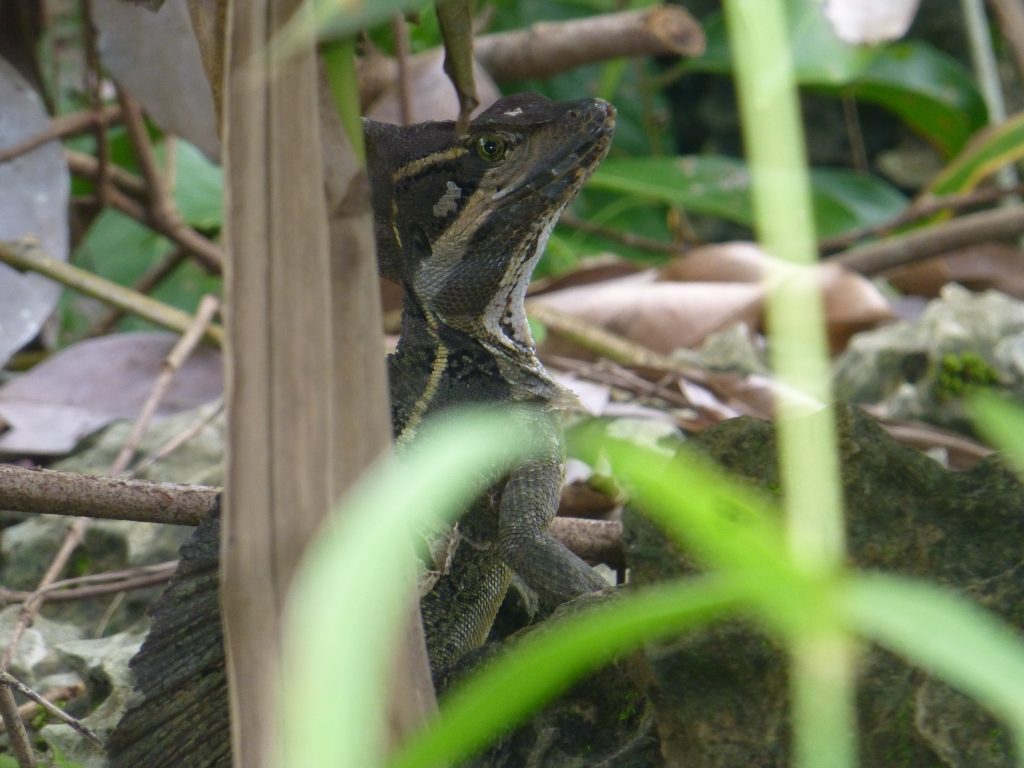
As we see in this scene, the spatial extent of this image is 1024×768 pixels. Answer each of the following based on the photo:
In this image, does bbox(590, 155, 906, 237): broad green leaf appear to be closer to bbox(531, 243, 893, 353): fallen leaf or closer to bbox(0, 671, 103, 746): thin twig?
bbox(531, 243, 893, 353): fallen leaf

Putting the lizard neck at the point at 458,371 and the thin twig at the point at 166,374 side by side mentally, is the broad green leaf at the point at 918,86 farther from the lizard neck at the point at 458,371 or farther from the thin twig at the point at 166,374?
the lizard neck at the point at 458,371

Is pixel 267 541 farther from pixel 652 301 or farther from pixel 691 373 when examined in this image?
pixel 652 301

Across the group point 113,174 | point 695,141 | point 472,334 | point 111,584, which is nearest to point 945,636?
point 472,334

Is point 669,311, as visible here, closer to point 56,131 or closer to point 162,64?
point 162,64

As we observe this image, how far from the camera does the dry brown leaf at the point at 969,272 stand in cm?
569

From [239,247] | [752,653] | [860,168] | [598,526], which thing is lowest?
[860,168]

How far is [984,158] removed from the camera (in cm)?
615

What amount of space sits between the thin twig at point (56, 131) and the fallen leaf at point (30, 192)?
5 centimetres

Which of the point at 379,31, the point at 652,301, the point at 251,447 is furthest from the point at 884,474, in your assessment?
the point at 379,31

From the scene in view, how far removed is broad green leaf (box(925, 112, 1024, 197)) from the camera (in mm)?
6031

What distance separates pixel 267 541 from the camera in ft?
3.64

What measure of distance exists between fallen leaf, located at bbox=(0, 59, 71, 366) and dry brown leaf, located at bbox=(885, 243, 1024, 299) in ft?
11.4

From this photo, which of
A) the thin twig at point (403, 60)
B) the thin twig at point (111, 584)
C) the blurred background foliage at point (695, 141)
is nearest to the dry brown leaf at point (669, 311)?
the blurred background foliage at point (695, 141)

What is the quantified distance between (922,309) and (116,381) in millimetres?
3331
